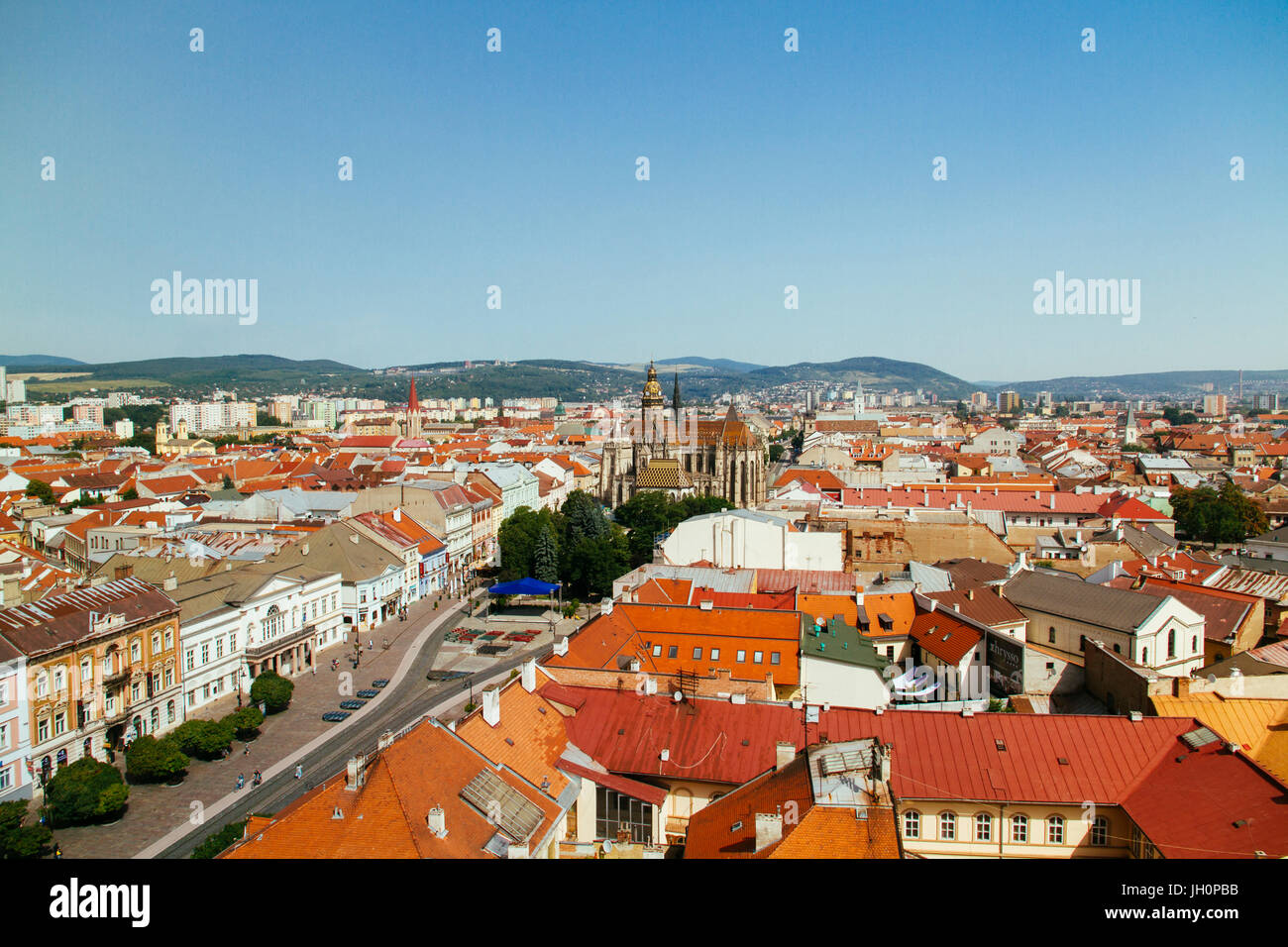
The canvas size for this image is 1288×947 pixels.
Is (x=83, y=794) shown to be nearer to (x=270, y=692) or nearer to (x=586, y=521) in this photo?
(x=270, y=692)

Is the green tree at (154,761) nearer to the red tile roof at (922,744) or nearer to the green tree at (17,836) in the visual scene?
the green tree at (17,836)

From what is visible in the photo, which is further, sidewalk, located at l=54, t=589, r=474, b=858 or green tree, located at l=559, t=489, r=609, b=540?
green tree, located at l=559, t=489, r=609, b=540

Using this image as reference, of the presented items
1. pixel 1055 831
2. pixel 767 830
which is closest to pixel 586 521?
pixel 1055 831

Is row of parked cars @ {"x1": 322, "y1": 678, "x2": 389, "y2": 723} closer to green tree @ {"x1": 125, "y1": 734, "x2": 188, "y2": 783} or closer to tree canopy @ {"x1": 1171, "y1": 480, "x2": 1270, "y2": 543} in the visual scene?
green tree @ {"x1": 125, "y1": 734, "x2": 188, "y2": 783}

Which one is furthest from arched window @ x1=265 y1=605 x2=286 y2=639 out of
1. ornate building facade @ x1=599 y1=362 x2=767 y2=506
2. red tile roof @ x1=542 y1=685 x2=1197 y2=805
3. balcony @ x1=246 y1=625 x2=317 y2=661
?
ornate building facade @ x1=599 y1=362 x2=767 y2=506
